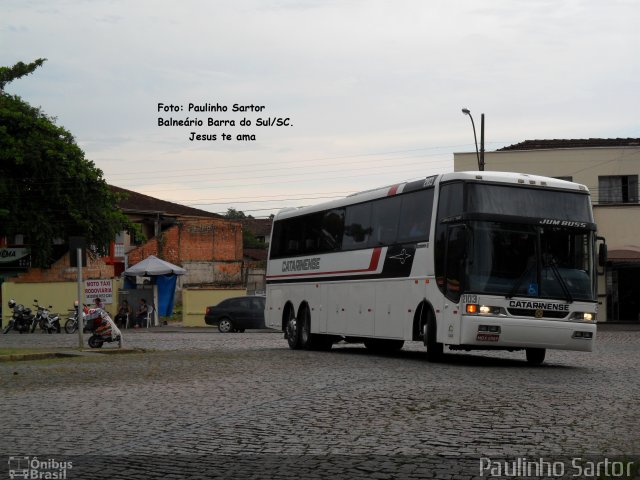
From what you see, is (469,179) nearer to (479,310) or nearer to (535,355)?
(479,310)

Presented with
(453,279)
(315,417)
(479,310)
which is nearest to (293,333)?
(453,279)

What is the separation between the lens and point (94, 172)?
5781 cm

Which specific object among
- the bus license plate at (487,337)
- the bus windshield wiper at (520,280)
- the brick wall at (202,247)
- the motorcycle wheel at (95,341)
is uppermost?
the brick wall at (202,247)

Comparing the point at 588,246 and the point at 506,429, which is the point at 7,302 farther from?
the point at 506,429

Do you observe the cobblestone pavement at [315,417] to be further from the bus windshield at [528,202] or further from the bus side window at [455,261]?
the bus windshield at [528,202]

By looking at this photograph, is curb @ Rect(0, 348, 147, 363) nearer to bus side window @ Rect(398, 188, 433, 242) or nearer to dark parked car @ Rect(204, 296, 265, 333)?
bus side window @ Rect(398, 188, 433, 242)

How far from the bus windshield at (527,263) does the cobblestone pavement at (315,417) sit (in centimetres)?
146

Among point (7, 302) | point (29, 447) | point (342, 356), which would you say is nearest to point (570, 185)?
point (342, 356)

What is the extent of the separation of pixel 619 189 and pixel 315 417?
44.6 metres

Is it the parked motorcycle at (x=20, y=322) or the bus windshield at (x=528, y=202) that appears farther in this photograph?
the parked motorcycle at (x=20, y=322)

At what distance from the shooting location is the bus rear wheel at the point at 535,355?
2177 centimetres

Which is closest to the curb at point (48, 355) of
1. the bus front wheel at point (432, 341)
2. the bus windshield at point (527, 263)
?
the bus front wheel at point (432, 341)

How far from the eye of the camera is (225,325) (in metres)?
45.8

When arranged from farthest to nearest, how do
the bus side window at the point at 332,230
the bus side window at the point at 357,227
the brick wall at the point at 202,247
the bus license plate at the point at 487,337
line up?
the brick wall at the point at 202,247 → the bus side window at the point at 332,230 → the bus side window at the point at 357,227 → the bus license plate at the point at 487,337
